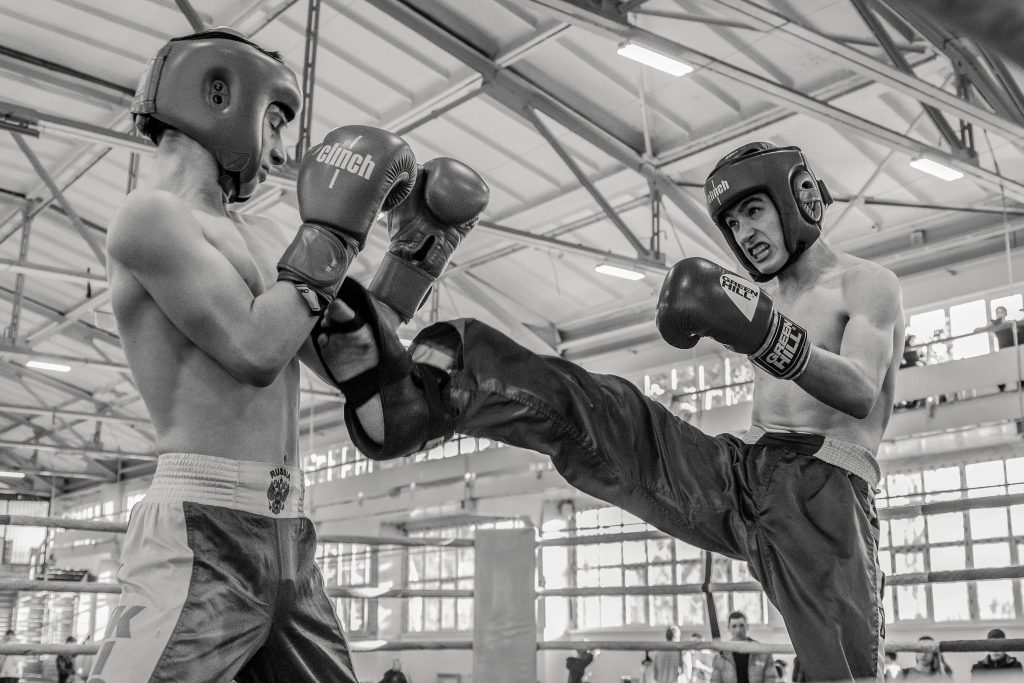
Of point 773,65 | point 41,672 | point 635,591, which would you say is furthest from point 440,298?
point 635,591

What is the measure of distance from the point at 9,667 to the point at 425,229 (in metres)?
12.5

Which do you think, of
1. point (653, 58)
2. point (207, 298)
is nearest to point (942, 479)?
point (653, 58)

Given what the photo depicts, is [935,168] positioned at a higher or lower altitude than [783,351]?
higher

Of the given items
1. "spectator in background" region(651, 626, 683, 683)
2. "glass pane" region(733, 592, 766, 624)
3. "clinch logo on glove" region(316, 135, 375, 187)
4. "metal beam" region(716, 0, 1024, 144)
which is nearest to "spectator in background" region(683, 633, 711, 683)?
"spectator in background" region(651, 626, 683, 683)

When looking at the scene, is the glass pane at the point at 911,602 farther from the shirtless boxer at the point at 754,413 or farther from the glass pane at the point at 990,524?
the shirtless boxer at the point at 754,413

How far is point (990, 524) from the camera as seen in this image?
10852mm

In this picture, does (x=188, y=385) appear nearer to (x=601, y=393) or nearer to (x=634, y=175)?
(x=601, y=393)

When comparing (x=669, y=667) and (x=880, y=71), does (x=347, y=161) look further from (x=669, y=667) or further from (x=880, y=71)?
(x=669, y=667)

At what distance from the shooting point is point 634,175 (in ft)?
31.9

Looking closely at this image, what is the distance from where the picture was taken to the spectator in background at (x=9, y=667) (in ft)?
A: 26.4

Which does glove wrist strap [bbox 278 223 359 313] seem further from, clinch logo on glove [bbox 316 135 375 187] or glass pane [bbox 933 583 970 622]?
glass pane [bbox 933 583 970 622]

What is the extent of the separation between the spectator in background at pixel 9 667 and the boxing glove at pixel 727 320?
23.0ft

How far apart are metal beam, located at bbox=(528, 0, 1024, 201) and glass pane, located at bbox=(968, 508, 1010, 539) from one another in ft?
12.3

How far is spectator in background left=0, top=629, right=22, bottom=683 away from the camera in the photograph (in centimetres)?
805
